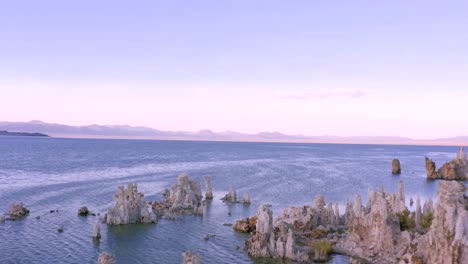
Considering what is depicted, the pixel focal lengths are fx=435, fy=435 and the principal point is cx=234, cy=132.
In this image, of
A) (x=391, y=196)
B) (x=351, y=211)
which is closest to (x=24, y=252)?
(x=351, y=211)

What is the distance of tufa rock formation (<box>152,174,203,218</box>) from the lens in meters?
72.9

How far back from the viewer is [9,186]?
96938mm

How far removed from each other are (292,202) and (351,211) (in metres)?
25.3

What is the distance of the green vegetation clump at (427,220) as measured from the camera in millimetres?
54131

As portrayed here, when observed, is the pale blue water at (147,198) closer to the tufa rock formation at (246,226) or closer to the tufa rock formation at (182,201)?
the tufa rock formation at (246,226)

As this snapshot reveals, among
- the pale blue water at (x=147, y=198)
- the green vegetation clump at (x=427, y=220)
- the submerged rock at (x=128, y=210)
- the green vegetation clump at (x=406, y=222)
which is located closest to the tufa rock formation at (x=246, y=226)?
the pale blue water at (x=147, y=198)

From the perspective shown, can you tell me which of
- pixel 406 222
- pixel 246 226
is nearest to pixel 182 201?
pixel 246 226

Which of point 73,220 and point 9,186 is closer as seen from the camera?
point 73,220

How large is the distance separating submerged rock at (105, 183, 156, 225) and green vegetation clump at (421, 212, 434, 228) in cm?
3741

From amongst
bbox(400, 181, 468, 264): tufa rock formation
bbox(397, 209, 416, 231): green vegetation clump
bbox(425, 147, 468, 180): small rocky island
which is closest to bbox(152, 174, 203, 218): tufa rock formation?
bbox(397, 209, 416, 231): green vegetation clump

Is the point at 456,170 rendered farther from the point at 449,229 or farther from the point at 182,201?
the point at 449,229

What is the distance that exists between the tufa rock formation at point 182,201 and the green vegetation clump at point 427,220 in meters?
34.1

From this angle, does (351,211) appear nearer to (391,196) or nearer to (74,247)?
(391,196)

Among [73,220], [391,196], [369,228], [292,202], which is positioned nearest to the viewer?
[369,228]
